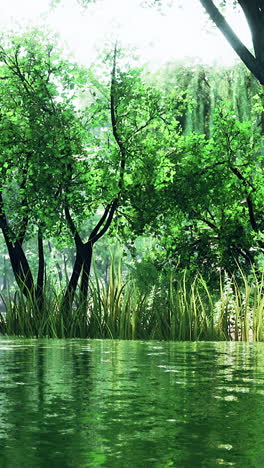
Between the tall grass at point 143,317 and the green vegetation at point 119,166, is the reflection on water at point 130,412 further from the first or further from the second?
the green vegetation at point 119,166

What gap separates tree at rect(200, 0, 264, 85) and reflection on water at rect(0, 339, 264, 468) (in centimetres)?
719

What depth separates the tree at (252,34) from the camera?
10.9 metres

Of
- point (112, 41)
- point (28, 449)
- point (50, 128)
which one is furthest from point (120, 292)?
point (28, 449)

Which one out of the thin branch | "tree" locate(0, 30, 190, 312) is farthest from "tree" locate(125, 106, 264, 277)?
the thin branch

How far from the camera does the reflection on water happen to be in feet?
5.96

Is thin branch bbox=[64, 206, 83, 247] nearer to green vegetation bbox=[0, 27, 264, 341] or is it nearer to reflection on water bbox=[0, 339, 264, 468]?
green vegetation bbox=[0, 27, 264, 341]

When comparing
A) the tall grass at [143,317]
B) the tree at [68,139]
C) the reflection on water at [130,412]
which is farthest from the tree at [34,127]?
the reflection on water at [130,412]

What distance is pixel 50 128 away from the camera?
12.2 m

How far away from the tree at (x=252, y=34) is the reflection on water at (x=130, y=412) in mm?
7187

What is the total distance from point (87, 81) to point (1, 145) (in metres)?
2.11

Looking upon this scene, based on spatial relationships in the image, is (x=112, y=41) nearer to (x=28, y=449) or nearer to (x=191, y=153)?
(x=191, y=153)

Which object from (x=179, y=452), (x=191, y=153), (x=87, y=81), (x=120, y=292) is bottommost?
(x=179, y=452)

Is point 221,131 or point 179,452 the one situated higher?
point 221,131

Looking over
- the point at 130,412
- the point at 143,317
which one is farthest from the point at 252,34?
the point at 130,412
